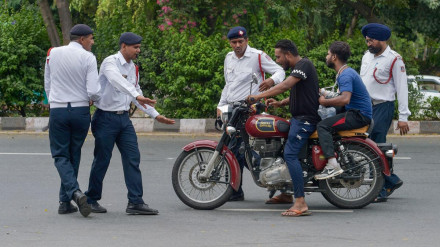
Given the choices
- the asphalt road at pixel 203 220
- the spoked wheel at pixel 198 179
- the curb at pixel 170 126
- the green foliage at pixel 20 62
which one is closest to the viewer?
the asphalt road at pixel 203 220

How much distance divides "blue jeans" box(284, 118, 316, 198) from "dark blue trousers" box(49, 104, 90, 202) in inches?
71.2

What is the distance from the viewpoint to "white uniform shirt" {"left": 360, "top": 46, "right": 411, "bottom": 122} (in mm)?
8586

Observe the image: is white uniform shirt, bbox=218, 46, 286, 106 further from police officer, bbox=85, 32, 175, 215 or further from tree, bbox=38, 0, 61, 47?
tree, bbox=38, 0, 61, 47

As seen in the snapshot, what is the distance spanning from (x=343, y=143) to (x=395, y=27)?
63.7 feet

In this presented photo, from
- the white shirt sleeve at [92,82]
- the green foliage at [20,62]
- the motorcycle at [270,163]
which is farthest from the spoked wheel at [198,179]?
the green foliage at [20,62]

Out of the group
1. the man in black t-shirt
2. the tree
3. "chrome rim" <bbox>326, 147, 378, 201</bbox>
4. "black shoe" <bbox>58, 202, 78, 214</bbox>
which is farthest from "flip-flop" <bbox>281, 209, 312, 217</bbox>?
the tree

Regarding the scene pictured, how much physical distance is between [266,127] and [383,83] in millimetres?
1444

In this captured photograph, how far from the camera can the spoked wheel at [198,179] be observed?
8203mm

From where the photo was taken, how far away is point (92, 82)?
305 inches

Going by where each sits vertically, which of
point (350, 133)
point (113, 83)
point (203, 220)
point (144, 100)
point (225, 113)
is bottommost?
point (203, 220)

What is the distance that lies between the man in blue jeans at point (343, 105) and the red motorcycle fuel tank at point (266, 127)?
35cm

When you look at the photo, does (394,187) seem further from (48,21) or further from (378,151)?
(48,21)

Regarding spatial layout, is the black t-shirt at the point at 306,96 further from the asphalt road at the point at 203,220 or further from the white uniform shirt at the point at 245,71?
the asphalt road at the point at 203,220

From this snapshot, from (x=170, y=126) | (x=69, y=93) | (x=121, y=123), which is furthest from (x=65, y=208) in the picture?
(x=170, y=126)
